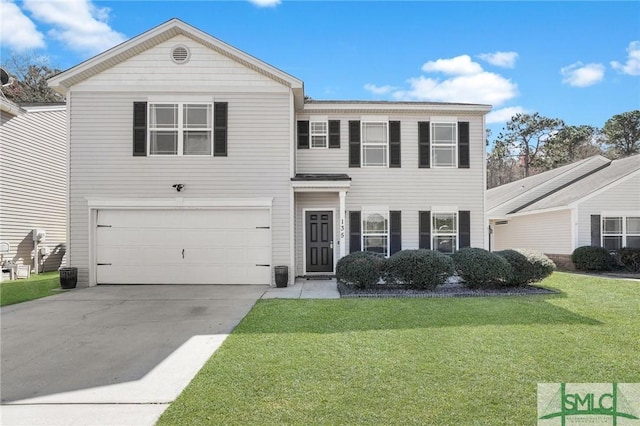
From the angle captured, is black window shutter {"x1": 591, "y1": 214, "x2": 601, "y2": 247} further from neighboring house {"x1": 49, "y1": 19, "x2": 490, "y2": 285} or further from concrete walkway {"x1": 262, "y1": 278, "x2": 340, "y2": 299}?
concrete walkway {"x1": 262, "y1": 278, "x2": 340, "y2": 299}

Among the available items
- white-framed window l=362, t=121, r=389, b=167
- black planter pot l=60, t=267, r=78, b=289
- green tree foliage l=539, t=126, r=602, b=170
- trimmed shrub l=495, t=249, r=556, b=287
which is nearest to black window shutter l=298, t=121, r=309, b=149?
white-framed window l=362, t=121, r=389, b=167

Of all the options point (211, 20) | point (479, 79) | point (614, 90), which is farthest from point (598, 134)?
point (211, 20)

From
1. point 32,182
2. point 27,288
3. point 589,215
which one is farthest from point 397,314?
point 32,182

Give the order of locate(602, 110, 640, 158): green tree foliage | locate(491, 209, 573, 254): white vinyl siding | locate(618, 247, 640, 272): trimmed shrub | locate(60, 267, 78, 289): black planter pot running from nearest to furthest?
locate(60, 267, 78, 289): black planter pot → locate(618, 247, 640, 272): trimmed shrub → locate(491, 209, 573, 254): white vinyl siding → locate(602, 110, 640, 158): green tree foliage

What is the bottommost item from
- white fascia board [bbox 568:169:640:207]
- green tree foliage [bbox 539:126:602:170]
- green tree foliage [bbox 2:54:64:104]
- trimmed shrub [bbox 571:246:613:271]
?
trimmed shrub [bbox 571:246:613:271]

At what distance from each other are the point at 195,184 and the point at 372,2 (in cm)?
676

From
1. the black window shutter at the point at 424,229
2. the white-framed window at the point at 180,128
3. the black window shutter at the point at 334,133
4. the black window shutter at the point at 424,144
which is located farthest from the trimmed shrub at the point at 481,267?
the white-framed window at the point at 180,128

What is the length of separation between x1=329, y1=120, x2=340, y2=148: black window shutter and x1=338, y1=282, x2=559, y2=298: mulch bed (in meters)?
Result: 4.94

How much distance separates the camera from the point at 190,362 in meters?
4.79

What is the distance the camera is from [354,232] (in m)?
12.7

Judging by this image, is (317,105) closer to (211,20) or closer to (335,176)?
(335,176)

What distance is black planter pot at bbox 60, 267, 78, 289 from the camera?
34.5ft

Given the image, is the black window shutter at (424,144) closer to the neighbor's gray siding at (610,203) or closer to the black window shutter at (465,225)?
the black window shutter at (465,225)

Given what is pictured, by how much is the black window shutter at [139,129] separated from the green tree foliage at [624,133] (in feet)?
131
